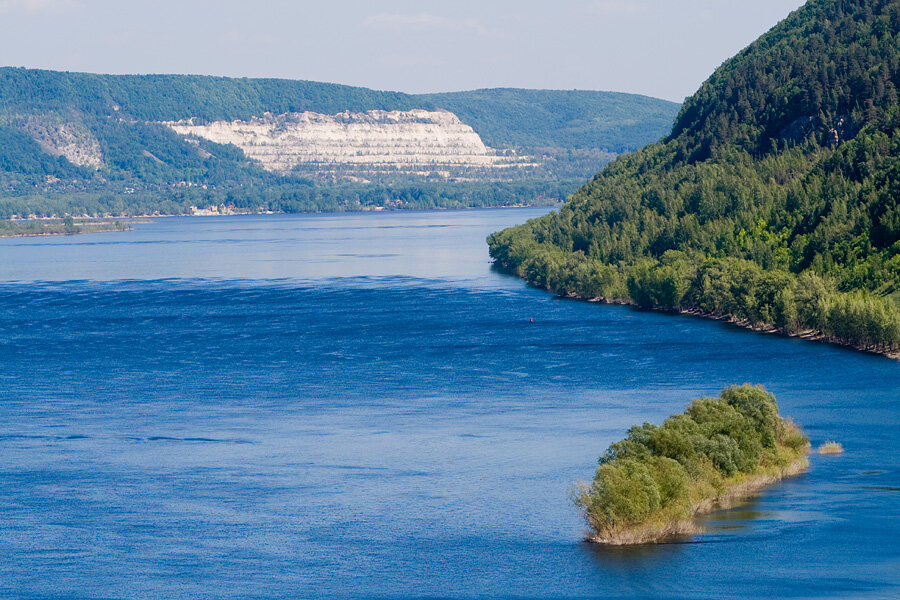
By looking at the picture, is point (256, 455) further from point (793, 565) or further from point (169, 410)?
point (793, 565)

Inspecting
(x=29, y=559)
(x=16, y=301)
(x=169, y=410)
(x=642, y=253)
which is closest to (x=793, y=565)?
(x=29, y=559)

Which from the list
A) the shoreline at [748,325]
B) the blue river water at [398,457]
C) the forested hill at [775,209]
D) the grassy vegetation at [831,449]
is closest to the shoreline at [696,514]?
the blue river water at [398,457]

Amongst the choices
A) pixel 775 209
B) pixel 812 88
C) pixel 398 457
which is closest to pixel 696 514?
pixel 398 457

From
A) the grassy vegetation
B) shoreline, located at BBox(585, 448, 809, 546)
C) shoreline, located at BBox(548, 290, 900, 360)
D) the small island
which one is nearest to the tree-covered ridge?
shoreline, located at BBox(548, 290, 900, 360)

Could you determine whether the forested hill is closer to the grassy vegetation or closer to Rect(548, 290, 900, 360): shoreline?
Rect(548, 290, 900, 360): shoreline

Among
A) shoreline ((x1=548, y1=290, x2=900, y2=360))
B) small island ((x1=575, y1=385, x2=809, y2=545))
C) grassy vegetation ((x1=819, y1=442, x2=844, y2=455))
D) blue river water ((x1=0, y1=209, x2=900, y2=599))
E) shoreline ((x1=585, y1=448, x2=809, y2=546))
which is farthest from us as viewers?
shoreline ((x1=548, y1=290, x2=900, y2=360))

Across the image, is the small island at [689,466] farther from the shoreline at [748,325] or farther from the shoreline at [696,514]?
the shoreline at [748,325]
